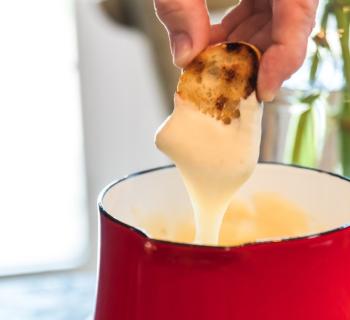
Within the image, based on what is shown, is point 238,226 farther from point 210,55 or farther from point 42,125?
point 42,125

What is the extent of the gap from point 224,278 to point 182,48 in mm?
144

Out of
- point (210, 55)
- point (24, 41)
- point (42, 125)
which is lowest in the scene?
point (42, 125)

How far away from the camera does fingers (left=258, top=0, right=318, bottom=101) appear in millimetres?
416

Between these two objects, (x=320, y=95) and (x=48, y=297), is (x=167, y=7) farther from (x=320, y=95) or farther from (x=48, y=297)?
(x=48, y=297)

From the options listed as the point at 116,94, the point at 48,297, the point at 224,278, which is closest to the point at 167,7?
the point at 224,278

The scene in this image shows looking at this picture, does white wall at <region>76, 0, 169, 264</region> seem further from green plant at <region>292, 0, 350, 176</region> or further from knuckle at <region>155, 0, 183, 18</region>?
knuckle at <region>155, 0, 183, 18</region>

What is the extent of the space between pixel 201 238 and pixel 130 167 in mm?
1047

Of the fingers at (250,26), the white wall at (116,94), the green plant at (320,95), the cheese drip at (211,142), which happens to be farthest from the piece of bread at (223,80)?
the white wall at (116,94)

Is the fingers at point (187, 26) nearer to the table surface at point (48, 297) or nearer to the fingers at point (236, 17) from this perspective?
the fingers at point (236, 17)

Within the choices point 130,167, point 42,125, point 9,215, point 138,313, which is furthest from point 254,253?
point 42,125

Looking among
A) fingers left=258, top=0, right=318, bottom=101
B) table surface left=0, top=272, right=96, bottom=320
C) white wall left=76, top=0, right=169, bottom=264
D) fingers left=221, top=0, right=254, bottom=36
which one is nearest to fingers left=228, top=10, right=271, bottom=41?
fingers left=221, top=0, right=254, bottom=36

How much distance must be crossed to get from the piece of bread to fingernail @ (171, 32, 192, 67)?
1 centimetres

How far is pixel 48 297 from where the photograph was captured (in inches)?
28.4

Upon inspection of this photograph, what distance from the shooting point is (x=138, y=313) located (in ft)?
1.31
